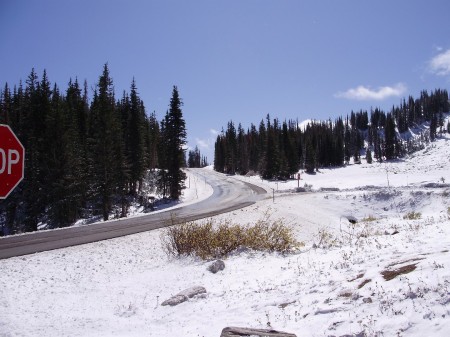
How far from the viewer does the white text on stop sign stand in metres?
2.60

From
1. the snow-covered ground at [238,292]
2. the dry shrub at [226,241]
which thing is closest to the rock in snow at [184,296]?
the snow-covered ground at [238,292]

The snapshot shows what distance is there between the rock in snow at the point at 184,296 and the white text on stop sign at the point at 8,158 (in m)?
6.10

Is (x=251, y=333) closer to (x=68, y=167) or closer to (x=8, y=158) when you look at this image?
(x=8, y=158)

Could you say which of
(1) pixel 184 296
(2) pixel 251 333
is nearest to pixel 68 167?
(1) pixel 184 296

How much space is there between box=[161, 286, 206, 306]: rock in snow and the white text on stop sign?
6.10 meters

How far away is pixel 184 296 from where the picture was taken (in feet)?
26.7

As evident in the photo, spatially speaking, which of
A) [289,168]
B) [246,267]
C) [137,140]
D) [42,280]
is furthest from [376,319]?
[289,168]

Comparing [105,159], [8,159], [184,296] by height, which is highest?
[105,159]

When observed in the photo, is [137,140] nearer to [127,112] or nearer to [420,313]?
[127,112]

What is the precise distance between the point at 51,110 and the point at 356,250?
3484 centimetres

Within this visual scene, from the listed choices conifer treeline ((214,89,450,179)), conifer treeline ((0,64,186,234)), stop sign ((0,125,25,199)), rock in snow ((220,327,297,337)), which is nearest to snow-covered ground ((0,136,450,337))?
rock in snow ((220,327,297,337))

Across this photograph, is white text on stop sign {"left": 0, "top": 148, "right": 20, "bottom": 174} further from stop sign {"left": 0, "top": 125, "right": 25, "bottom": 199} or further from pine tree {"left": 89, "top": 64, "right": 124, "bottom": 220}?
pine tree {"left": 89, "top": 64, "right": 124, "bottom": 220}

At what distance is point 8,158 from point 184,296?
632cm

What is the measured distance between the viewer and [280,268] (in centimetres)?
972
